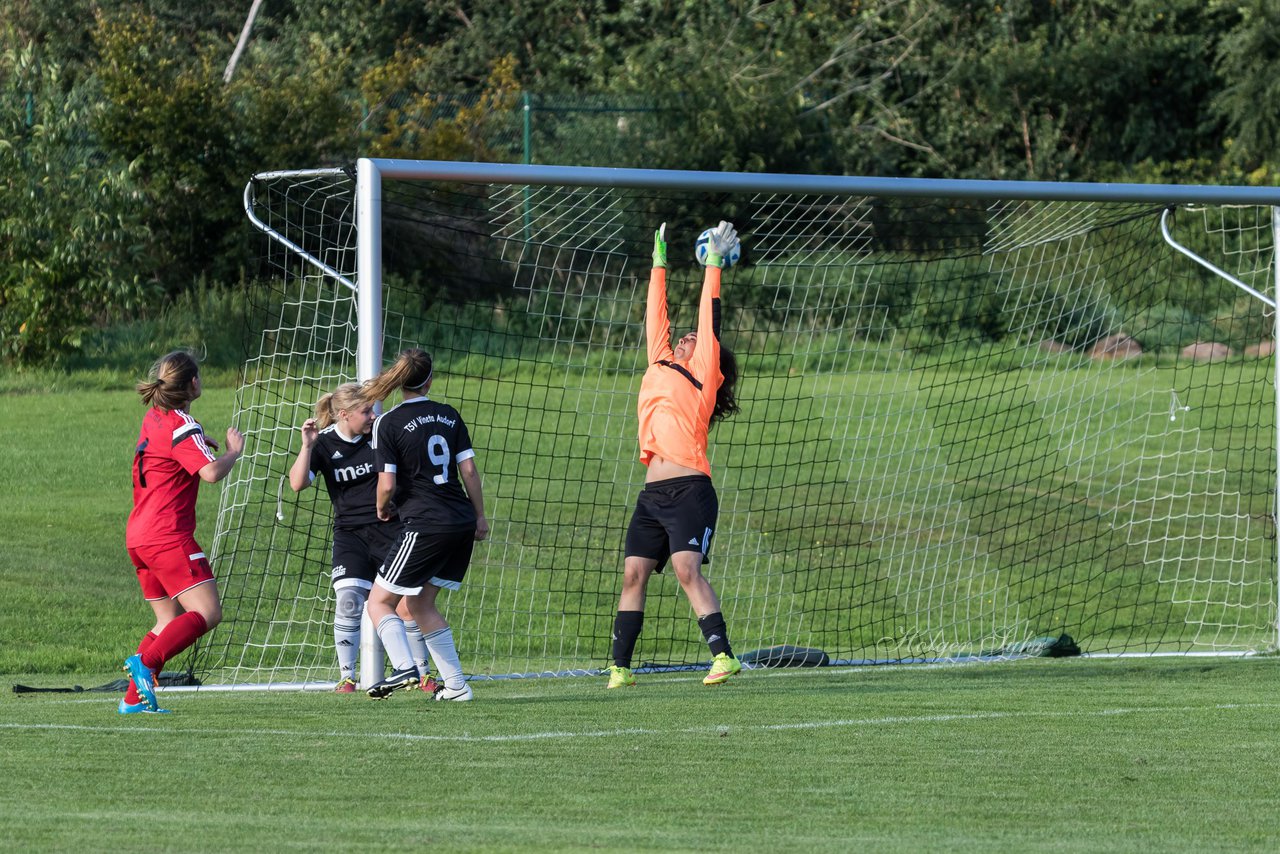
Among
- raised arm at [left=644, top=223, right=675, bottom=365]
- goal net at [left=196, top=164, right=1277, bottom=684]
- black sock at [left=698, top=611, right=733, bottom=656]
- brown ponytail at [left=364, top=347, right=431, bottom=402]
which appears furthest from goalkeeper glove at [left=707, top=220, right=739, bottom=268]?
black sock at [left=698, top=611, right=733, bottom=656]

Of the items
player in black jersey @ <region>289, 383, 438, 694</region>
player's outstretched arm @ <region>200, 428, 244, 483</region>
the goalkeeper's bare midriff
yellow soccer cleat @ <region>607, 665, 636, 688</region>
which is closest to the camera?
player's outstretched arm @ <region>200, 428, 244, 483</region>

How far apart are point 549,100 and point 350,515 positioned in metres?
16.4

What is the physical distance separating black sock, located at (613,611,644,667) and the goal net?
1440 mm

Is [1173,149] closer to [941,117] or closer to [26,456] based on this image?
[941,117]

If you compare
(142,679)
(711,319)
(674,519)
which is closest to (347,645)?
(142,679)

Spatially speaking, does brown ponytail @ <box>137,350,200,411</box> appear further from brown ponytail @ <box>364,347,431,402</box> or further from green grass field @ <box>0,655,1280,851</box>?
green grass field @ <box>0,655,1280,851</box>

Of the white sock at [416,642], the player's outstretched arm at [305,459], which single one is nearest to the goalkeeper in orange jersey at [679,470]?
the white sock at [416,642]

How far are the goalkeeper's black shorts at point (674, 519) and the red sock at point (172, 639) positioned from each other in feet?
6.93

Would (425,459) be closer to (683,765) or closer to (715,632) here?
(715,632)

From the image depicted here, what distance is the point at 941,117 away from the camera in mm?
30328

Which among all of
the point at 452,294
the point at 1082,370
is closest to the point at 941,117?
the point at 1082,370

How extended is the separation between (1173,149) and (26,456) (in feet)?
69.2

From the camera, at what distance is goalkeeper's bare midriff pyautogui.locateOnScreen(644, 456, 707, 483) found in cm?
818

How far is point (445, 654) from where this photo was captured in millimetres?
7664
